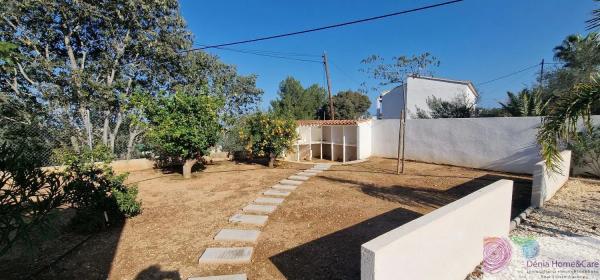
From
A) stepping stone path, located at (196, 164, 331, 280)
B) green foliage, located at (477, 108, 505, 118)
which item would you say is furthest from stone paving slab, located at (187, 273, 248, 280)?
green foliage, located at (477, 108, 505, 118)

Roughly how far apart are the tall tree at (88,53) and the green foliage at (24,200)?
8.11m

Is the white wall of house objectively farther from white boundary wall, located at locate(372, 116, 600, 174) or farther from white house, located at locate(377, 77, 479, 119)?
white house, located at locate(377, 77, 479, 119)

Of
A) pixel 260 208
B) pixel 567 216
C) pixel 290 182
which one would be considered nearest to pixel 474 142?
pixel 567 216

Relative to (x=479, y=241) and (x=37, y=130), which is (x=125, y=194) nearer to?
(x=479, y=241)

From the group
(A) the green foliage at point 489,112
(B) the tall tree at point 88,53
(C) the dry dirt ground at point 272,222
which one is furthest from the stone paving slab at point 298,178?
(A) the green foliage at point 489,112

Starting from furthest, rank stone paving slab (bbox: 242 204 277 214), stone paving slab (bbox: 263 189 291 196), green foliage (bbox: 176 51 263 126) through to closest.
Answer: green foliage (bbox: 176 51 263 126) → stone paving slab (bbox: 263 189 291 196) → stone paving slab (bbox: 242 204 277 214)

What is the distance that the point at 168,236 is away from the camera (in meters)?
4.48

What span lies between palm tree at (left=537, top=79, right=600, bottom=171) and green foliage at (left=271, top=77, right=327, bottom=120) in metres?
25.6

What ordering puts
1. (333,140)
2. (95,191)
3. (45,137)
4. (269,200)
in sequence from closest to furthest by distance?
(95,191)
(269,200)
(45,137)
(333,140)

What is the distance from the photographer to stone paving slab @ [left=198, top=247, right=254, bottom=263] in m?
3.61

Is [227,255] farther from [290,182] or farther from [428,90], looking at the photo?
[428,90]

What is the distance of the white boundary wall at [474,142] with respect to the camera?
8680 millimetres

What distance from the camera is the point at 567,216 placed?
509cm

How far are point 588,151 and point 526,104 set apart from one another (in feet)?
9.97
